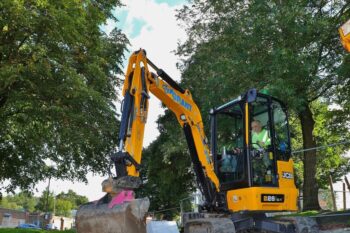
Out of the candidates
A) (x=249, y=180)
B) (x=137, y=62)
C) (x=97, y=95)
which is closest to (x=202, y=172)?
(x=249, y=180)

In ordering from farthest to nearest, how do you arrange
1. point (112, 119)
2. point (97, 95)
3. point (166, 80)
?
point (112, 119)
point (97, 95)
point (166, 80)

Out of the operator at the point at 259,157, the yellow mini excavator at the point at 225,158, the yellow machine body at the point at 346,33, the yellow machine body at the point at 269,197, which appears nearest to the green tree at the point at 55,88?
the yellow mini excavator at the point at 225,158

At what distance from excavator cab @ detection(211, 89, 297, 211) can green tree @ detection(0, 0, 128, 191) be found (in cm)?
712

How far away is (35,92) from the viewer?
14.7 m

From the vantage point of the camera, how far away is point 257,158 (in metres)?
7.68

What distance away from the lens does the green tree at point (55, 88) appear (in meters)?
12.9

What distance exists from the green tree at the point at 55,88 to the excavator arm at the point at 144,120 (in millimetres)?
5561

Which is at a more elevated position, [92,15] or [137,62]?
[92,15]

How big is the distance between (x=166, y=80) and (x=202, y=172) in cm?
201

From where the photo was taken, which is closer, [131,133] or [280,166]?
[131,133]

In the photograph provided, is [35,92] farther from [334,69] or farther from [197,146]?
[334,69]

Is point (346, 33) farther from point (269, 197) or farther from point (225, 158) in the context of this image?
point (225, 158)

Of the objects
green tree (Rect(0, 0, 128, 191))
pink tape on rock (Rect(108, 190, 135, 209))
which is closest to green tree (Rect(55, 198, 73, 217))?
green tree (Rect(0, 0, 128, 191))

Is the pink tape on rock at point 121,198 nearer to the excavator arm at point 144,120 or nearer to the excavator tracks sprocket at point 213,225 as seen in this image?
the excavator arm at point 144,120
